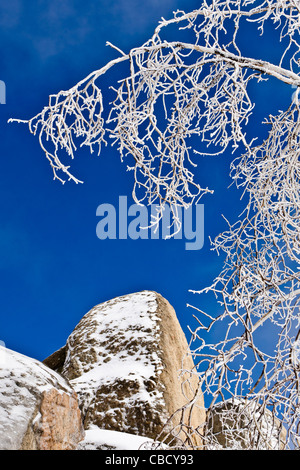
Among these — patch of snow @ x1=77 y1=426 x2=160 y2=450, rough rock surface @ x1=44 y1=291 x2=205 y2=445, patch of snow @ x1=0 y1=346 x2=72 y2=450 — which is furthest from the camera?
rough rock surface @ x1=44 y1=291 x2=205 y2=445

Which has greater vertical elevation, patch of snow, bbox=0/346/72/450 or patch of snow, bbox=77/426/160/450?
patch of snow, bbox=0/346/72/450

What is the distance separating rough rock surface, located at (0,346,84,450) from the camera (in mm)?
4394

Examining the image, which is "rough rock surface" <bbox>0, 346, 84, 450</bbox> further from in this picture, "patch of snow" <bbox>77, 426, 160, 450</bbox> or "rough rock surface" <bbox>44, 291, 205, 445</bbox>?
"rough rock surface" <bbox>44, 291, 205, 445</bbox>

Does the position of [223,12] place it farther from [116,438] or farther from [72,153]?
[116,438]

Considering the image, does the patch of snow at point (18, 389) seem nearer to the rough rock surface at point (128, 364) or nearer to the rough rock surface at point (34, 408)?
the rough rock surface at point (34, 408)

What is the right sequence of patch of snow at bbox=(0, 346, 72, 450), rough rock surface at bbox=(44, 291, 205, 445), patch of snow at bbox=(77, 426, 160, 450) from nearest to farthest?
patch of snow at bbox=(0, 346, 72, 450)
patch of snow at bbox=(77, 426, 160, 450)
rough rock surface at bbox=(44, 291, 205, 445)

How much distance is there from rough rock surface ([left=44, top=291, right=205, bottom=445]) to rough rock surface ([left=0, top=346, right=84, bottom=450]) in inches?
73.4

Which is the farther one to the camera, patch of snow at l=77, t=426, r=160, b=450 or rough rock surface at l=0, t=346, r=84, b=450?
patch of snow at l=77, t=426, r=160, b=450

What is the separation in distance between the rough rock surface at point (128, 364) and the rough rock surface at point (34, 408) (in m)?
1.86

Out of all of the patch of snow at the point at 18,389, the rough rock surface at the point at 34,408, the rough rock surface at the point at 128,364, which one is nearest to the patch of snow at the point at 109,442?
the rough rock surface at the point at 34,408

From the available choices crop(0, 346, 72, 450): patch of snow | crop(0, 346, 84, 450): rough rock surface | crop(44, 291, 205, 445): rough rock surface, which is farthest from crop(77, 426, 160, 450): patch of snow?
crop(44, 291, 205, 445): rough rock surface

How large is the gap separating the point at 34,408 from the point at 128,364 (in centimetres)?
374

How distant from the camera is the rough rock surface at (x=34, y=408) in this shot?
439 centimetres
